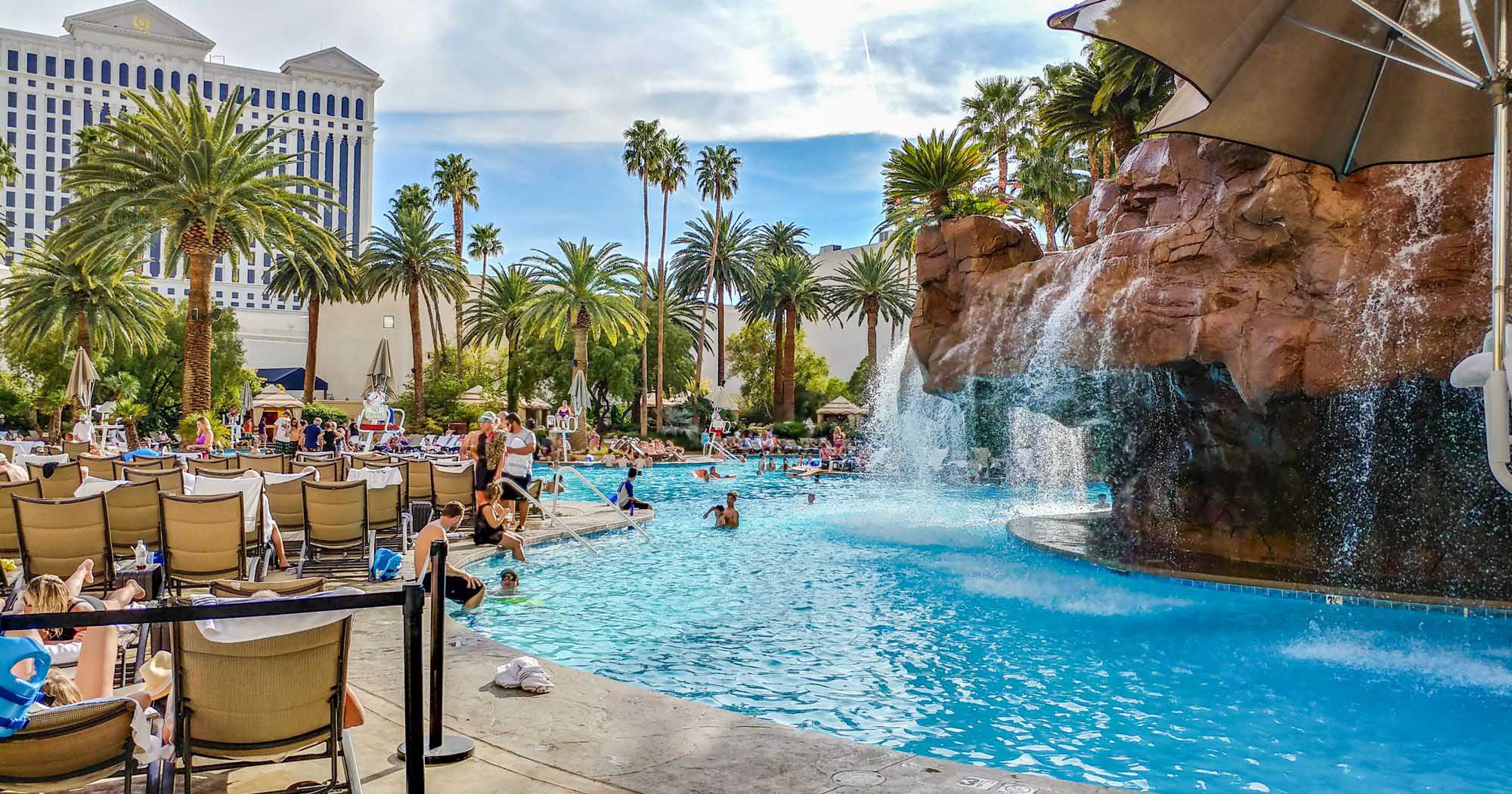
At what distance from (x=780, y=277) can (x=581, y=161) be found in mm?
14378

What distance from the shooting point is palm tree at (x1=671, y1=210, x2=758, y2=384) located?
60719 mm

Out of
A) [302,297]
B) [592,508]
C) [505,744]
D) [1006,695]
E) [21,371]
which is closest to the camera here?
[505,744]

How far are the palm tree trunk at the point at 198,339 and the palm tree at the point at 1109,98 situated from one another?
81.5ft

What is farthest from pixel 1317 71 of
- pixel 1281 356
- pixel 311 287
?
pixel 311 287

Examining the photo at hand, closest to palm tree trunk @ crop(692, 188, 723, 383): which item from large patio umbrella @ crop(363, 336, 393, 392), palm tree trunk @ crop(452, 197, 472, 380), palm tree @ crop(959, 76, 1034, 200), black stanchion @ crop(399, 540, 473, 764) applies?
palm tree trunk @ crop(452, 197, 472, 380)

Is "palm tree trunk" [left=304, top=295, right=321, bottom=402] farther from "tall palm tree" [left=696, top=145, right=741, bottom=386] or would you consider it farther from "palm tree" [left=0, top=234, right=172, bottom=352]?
"tall palm tree" [left=696, top=145, right=741, bottom=386]

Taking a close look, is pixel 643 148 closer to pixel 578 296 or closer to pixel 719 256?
pixel 719 256

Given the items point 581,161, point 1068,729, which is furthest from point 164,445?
point 581,161

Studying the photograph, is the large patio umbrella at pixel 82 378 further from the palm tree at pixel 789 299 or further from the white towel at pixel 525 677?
the palm tree at pixel 789 299

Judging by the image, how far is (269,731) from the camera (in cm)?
400

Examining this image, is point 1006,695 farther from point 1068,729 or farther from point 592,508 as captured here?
point 592,508

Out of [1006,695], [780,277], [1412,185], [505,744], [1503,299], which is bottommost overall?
[1006,695]

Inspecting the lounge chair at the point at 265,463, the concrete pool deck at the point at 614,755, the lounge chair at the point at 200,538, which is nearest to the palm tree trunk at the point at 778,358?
the lounge chair at the point at 265,463

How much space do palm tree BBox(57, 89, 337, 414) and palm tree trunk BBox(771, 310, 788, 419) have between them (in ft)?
116
